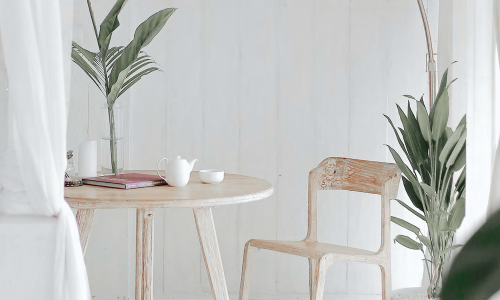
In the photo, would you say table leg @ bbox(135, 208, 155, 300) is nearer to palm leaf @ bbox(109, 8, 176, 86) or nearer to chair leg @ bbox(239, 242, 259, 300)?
chair leg @ bbox(239, 242, 259, 300)

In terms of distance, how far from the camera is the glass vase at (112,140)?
2080 mm

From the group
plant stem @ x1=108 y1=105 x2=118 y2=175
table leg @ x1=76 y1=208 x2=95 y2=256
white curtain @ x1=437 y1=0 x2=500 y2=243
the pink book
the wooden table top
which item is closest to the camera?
white curtain @ x1=437 y1=0 x2=500 y2=243

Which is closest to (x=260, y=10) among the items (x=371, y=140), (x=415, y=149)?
(x=371, y=140)

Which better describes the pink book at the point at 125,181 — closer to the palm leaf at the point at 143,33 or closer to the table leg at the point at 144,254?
the table leg at the point at 144,254

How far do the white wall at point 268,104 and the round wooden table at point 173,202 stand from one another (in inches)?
23.6

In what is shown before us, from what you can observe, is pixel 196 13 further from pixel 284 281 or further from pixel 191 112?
pixel 284 281

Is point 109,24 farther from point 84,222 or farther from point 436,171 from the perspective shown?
point 436,171

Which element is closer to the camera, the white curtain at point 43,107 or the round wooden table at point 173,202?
the white curtain at point 43,107

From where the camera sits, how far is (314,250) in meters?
2.09

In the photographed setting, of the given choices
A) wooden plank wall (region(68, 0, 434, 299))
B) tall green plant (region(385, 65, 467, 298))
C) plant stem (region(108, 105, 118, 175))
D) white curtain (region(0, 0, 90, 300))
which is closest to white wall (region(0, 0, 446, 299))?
wooden plank wall (region(68, 0, 434, 299))

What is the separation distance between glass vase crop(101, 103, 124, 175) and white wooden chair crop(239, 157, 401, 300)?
618 millimetres

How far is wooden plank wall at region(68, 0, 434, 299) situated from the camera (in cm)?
291

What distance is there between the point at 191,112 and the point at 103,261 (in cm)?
89

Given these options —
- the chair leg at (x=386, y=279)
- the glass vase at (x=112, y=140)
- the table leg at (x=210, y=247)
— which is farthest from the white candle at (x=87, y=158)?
the chair leg at (x=386, y=279)
